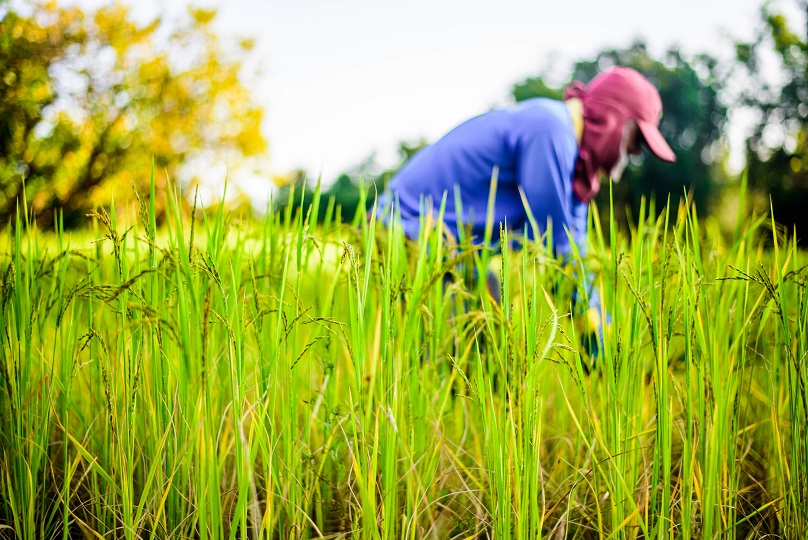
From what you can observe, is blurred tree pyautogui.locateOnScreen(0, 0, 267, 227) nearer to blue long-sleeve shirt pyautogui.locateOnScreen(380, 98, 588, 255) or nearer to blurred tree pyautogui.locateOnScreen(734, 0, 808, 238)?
blue long-sleeve shirt pyautogui.locateOnScreen(380, 98, 588, 255)

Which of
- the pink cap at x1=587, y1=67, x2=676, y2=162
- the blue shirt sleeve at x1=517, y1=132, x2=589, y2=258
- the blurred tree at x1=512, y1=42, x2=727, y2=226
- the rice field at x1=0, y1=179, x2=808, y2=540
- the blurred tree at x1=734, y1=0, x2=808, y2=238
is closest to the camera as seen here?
the rice field at x1=0, y1=179, x2=808, y2=540

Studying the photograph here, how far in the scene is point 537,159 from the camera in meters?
1.89

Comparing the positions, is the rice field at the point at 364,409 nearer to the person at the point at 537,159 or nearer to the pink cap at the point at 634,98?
the person at the point at 537,159

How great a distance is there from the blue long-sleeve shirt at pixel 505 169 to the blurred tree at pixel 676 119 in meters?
17.7

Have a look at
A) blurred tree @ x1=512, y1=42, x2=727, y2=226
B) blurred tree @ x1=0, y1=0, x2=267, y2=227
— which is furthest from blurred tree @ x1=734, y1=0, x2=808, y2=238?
blurred tree @ x1=0, y1=0, x2=267, y2=227

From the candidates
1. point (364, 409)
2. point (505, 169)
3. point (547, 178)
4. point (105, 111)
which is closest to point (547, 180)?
point (547, 178)

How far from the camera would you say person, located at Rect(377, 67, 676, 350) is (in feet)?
6.25

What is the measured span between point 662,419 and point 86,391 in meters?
1.26

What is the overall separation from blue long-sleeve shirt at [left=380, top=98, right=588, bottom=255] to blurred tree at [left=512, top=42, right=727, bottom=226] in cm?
1772

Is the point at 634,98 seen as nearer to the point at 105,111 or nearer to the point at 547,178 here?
the point at 547,178

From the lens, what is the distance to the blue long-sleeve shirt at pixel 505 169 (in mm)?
1898

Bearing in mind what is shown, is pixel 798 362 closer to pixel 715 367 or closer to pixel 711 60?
pixel 715 367

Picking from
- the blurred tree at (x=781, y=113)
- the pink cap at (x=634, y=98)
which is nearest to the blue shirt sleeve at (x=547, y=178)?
the pink cap at (x=634, y=98)

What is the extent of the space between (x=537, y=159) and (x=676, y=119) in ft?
67.3
